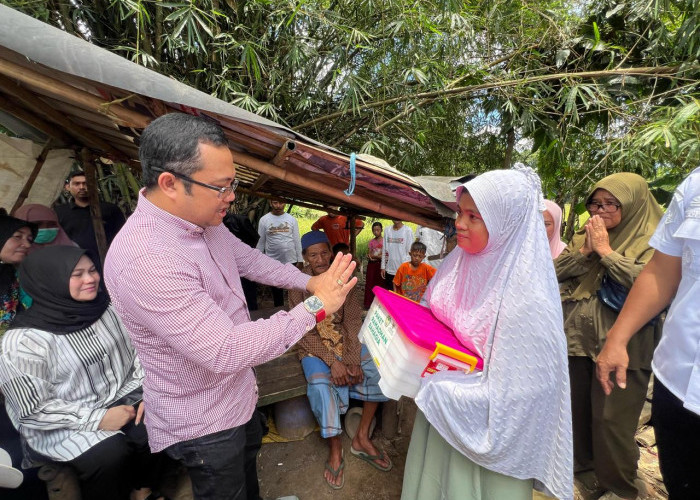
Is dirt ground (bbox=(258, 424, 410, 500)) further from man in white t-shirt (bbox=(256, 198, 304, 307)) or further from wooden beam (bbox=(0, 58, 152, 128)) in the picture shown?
man in white t-shirt (bbox=(256, 198, 304, 307))

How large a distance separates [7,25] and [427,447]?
251cm

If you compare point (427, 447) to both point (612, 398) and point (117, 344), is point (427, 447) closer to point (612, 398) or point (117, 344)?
point (612, 398)

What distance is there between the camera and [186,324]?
3.76 feet

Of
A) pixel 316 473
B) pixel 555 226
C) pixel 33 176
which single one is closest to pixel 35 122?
pixel 33 176

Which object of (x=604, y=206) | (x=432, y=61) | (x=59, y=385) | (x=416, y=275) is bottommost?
(x=59, y=385)

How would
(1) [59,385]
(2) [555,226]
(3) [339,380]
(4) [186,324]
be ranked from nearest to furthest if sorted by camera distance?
(4) [186,324] → (1) [59,385] → (2) [555,226] → (3) [339,380]

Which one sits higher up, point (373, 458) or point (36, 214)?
point (36, 214)

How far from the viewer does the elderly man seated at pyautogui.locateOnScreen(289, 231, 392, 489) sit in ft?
8.83

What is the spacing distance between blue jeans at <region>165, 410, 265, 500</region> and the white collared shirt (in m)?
1.92

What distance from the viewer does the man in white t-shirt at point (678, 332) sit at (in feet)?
4.09

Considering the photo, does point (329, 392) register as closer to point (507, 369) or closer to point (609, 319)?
point (507, 369)

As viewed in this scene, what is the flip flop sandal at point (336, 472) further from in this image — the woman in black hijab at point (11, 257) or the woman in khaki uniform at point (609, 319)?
the woman in black hijab at point (11, 257)

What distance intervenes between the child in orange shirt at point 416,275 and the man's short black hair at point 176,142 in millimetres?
4058

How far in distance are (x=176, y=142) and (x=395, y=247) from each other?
5.27m
